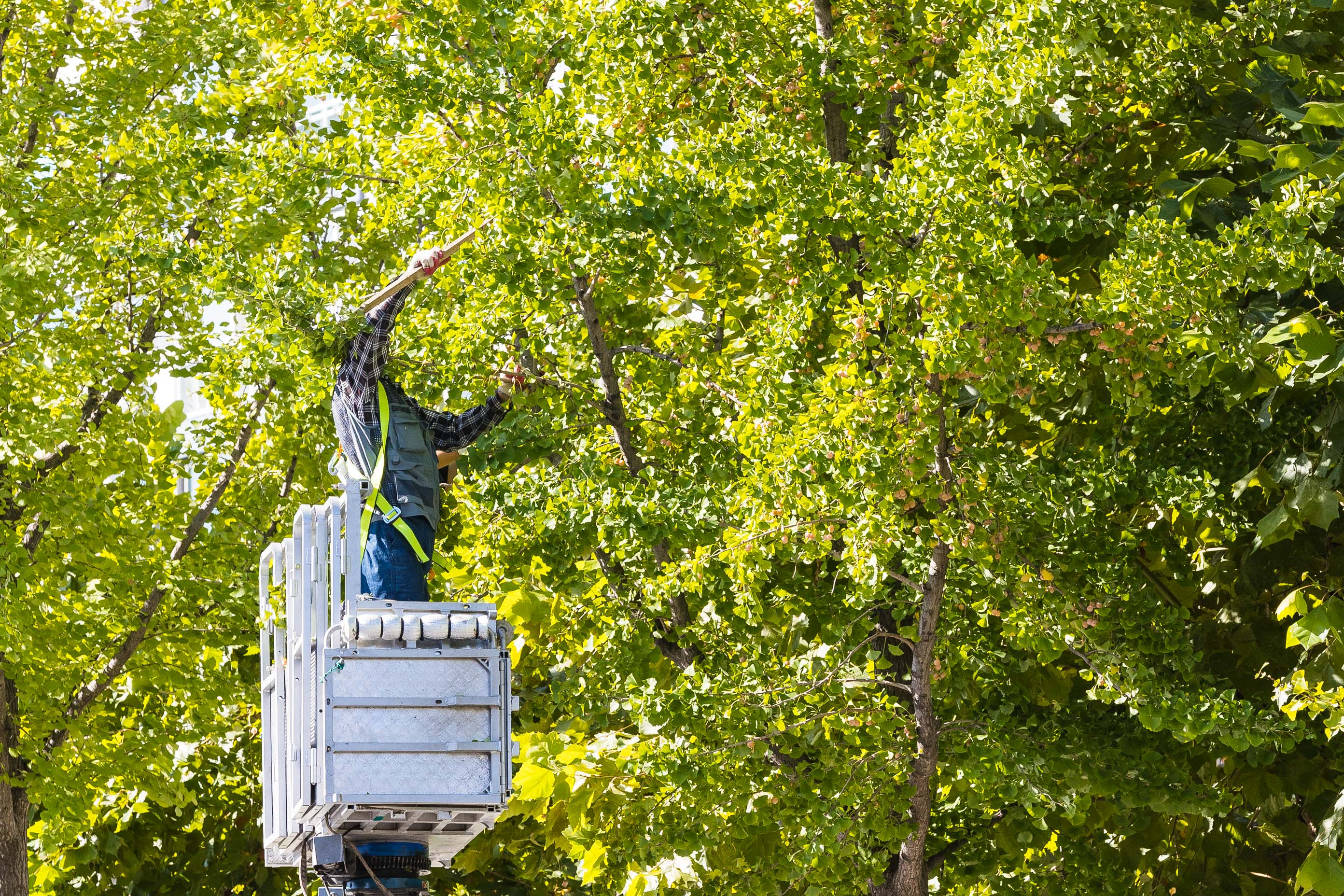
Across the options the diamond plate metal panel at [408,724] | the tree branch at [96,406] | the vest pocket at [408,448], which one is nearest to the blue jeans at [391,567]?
the vest pocket at [408,448]

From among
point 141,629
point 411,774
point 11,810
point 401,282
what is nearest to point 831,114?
point 401,282

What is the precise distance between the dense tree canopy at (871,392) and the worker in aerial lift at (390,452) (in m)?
0.19

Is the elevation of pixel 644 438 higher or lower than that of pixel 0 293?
lower

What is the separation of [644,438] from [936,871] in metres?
3.41

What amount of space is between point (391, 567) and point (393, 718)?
0.90m

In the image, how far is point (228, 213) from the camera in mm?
10188

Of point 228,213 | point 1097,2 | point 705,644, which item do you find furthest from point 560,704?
point 1097,2

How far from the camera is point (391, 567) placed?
707 centimetres

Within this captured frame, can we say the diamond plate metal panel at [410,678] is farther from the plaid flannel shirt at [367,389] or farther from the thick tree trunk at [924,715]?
the thick tree trunk at [924,715]

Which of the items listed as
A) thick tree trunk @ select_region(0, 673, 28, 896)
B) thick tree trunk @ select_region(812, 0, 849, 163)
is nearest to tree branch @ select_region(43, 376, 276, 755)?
thick tree trunk @ select_region(0, 673, 28, 896)

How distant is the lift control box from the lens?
20.7ft

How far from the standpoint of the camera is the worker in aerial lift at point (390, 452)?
23.3 feet

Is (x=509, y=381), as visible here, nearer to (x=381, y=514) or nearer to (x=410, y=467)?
(x=410, y=467)

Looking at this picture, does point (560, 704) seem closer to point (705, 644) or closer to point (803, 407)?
point (705, 644)
